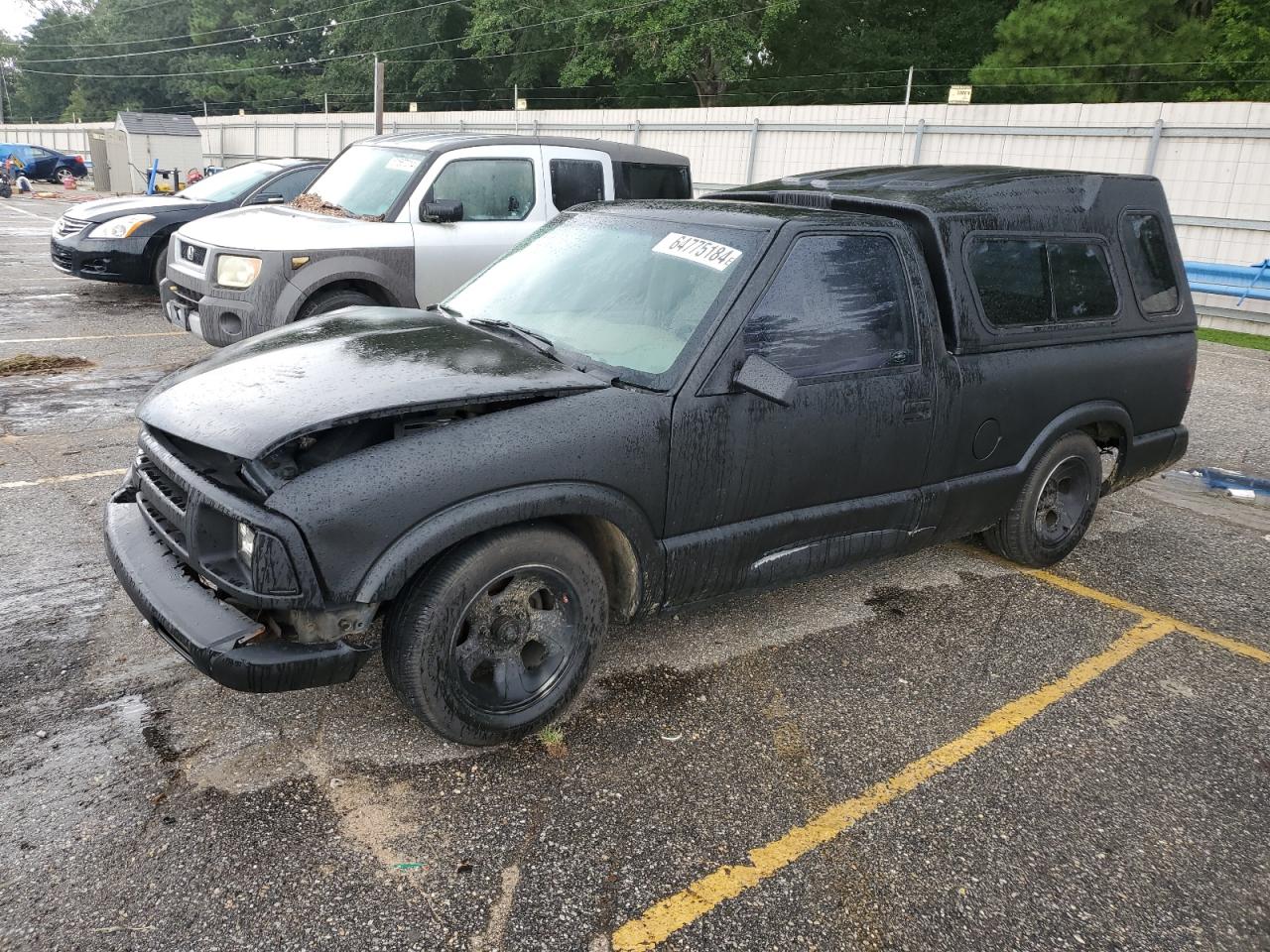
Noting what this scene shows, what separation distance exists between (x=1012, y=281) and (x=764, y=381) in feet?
5.59

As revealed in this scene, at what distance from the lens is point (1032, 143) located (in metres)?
14.3

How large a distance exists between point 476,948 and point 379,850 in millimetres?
456

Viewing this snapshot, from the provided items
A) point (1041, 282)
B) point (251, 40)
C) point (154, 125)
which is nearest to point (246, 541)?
point (1041, 282)

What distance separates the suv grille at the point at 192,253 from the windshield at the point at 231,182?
3.71 meters

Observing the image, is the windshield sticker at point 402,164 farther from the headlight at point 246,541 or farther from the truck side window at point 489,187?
the headlight at point 246,541

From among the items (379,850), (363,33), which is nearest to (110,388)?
(379,850)

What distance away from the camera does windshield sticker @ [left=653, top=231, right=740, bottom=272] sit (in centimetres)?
344

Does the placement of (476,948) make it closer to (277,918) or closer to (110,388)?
(277,918)

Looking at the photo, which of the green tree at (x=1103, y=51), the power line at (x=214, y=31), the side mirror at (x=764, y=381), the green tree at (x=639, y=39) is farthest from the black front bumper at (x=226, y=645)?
the power line at (x=214, y=31)

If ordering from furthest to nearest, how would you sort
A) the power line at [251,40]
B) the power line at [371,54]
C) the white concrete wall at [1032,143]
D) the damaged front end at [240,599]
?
the power line at [251,40]
the power line at [371,54]
the white concrete wall at [1032,143]
the damaged front end at [240,599]

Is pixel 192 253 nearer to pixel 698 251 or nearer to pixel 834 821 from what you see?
pixel 698 251

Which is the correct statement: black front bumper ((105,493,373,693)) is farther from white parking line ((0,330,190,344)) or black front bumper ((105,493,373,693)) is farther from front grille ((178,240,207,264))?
white parking line ((0,330,190,344))

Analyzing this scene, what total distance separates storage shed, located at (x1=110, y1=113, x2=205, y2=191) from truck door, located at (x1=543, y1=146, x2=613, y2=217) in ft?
65.1

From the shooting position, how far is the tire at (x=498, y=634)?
2758mm
